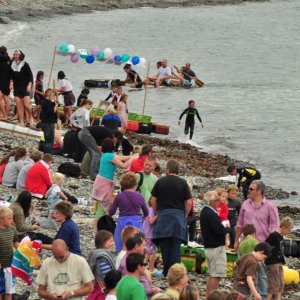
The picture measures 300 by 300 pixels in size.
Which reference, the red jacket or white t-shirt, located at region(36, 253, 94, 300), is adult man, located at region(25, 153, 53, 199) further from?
white t-shirt, located at region(36, 253, 94, 300)

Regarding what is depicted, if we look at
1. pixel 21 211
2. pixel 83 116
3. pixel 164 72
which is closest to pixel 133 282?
pixel 21 211

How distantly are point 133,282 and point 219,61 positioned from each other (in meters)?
58.6

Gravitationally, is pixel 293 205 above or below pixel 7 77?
below

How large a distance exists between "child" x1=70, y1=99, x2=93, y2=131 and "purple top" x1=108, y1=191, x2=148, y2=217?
8.99 m

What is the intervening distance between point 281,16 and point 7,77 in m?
68.6

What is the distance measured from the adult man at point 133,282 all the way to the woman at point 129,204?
11.7ft

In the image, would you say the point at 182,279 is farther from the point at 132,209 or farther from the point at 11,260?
the point at 132,209

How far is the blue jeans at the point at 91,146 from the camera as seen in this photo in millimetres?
22734

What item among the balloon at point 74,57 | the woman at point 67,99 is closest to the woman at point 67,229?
the woman at point 67,99

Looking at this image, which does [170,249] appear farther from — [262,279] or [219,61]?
[219,61]

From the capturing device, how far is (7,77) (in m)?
28.0

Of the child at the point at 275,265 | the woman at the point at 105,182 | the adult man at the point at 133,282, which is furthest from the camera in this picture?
the woman at the point at 105,182

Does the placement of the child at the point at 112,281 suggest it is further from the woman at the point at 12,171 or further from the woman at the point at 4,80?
the woman at the point at 4,80

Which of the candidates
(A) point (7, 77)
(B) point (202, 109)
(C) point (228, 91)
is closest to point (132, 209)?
(A) point (7, 77)
